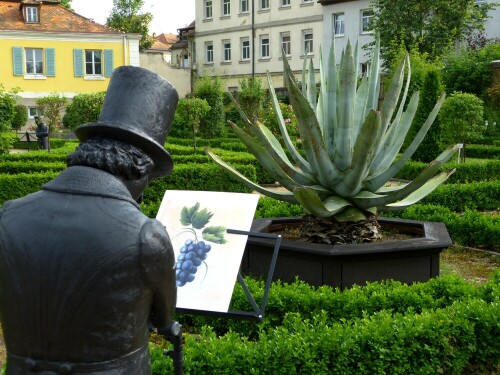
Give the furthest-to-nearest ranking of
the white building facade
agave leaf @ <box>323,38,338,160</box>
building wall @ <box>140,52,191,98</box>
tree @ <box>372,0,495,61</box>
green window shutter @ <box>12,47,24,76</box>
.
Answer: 1. building wall @ <box>140,52,191,98</box>
2. the white building facade
3. green window shutter @ <box>12,47,24,76</box>
4. tree @ <box>372,0,495,61</box>
5. agave leaf @ <box>323,38,338,160</box>

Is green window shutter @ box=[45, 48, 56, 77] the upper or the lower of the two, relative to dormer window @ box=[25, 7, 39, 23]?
lower

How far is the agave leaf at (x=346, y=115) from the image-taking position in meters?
6.29

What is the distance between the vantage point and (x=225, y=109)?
29609 millimetres

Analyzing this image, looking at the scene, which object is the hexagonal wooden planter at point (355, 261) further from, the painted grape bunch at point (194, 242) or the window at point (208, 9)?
the window at point (208, 9)

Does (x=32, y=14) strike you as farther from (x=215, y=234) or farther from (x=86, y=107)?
(x=215, y=234)

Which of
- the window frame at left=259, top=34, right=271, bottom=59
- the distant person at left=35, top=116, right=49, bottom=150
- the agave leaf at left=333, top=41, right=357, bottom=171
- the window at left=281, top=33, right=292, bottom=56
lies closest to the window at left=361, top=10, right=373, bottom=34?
the window at left=281, top=33, right=292, bottom=56

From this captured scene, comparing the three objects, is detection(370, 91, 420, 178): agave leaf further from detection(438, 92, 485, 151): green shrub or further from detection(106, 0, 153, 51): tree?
detection(106, 0, 153, 51): tree

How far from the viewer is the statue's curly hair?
7.57ft

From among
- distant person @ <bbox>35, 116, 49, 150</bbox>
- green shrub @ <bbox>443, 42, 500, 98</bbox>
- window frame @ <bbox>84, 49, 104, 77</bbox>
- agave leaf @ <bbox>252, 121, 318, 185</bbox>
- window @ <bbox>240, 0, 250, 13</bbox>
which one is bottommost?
distant person @ <bbox>35, 116, 49, 150</bbox>

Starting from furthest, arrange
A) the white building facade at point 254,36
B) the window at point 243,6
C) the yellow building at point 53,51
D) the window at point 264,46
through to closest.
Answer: the window at point 243,6 → the window at point 264,46 → the white building facade at point 254,36 → the yellow building at point 53,51

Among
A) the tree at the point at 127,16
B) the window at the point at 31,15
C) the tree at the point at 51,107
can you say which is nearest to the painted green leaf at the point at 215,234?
the tree at the point at 51,107

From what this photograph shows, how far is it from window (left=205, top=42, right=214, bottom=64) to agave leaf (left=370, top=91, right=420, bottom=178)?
38.1 m

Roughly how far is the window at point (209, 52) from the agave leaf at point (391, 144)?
38.1 metres

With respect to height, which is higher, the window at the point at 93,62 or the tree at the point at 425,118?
the window at the point at 93,62
